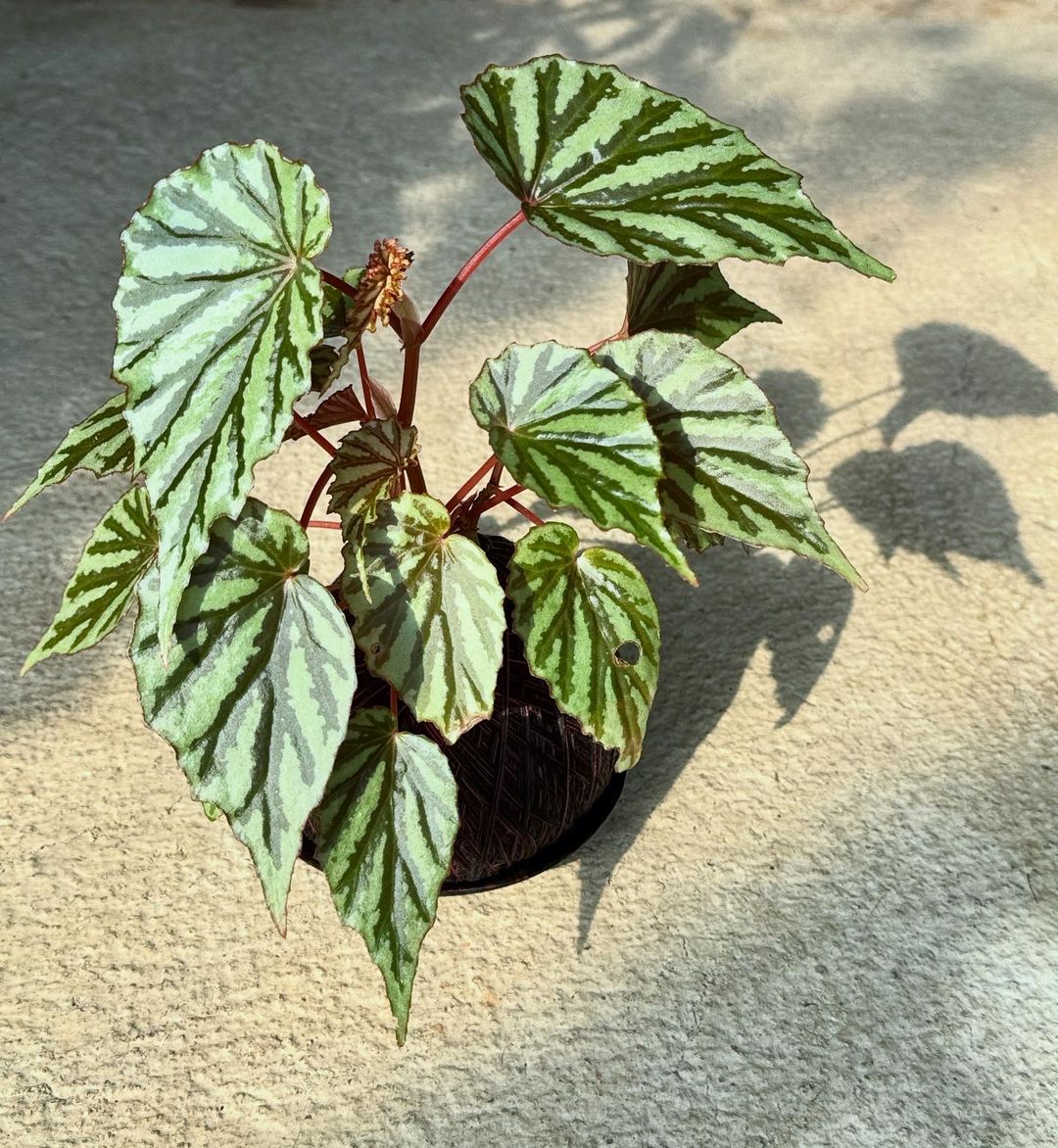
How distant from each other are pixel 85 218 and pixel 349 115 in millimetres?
558

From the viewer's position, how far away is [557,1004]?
1.05m

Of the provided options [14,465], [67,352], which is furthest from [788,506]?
[67,352]

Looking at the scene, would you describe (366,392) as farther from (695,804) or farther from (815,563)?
(815,563)

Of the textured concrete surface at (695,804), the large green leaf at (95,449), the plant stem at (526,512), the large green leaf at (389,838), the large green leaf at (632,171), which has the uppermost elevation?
the large green leaf at (632,171)

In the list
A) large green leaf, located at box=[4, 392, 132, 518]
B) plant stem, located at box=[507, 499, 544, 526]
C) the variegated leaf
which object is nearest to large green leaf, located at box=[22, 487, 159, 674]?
large green leaf, located at box=[4, 392, 132, 518]

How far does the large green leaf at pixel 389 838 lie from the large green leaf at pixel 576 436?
22 centimetres

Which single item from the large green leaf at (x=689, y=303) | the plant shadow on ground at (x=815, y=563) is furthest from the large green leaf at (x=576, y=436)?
the plant shadow on ground at (x=815, y=563)

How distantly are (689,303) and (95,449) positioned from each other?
0.49 metres

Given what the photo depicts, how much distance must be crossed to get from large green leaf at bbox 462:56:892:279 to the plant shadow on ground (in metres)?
0.55

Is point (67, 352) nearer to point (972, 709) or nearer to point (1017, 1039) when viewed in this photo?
point (972, 709)

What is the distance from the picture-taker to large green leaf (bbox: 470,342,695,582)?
2.31 ft

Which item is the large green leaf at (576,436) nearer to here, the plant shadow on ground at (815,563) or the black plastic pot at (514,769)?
the black plastic pot at (514,769)

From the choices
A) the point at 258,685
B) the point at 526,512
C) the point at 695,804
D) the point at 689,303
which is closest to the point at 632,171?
the point at 689,303

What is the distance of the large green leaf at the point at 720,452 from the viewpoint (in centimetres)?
79
